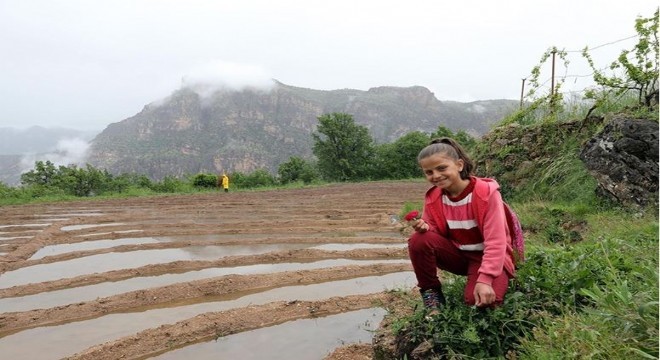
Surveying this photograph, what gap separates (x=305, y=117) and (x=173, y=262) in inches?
4298

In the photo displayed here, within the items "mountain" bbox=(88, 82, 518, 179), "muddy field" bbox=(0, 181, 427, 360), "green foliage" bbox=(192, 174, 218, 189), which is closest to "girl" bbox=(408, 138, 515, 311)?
"muddy field" bbox=(0, 181, 427, 360)

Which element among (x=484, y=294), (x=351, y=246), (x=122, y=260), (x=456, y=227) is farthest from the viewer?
(x=351, y=246)

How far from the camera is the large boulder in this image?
15.8 ft

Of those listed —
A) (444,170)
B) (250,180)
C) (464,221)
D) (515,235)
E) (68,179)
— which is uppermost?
(444,170)

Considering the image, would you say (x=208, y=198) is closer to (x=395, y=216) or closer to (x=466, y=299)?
(x=395, y=216)

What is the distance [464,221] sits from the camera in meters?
2.54

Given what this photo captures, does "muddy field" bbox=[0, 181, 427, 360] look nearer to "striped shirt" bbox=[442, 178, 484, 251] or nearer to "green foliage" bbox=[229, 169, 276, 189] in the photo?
"striped shirt" bbox=[442, 178, 484, 251]

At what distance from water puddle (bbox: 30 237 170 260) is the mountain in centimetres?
7488

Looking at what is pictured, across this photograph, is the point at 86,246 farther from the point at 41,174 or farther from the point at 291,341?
the point at 41,174

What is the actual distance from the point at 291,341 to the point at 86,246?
606cm

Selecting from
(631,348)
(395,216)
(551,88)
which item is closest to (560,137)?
(551,88)

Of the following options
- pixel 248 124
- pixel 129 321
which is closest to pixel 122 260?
pixel 129 321

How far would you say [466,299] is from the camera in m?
2.40

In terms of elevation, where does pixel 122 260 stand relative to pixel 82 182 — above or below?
below
